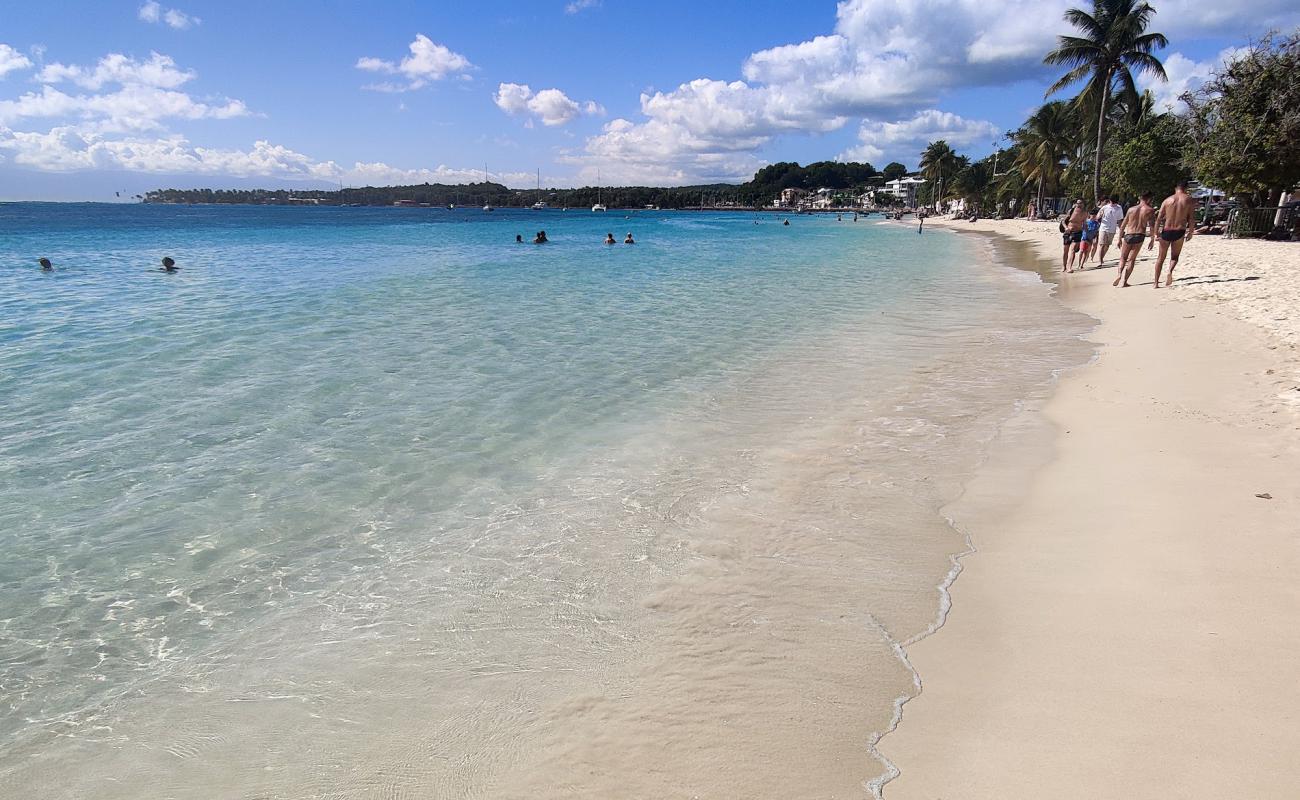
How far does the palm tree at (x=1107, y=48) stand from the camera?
37.2m

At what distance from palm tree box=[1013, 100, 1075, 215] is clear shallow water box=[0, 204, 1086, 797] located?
61.7 m

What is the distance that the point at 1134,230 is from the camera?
617 inches

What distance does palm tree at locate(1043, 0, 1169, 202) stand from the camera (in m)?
37.2

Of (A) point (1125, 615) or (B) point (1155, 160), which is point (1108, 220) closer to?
(B) point (1155, 160)

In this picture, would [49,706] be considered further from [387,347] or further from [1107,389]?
[1107,389]

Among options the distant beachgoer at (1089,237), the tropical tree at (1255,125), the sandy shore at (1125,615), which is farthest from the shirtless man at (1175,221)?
the tropical tree at (1255,125)

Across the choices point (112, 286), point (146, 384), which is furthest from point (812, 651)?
point (112, 286)

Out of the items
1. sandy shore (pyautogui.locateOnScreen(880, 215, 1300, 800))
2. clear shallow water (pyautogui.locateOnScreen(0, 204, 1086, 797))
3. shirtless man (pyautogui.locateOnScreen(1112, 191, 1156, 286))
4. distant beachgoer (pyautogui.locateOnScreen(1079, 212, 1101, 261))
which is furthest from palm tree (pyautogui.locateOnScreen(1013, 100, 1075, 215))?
sandy shore (pyautogui.locateOnScreen(880, 215, 1300, 800))

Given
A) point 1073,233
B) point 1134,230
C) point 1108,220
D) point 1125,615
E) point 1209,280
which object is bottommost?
point 1125,615

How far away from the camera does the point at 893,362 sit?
32.9 ft

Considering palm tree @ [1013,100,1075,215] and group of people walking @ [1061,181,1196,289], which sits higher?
palm tree @ [1013,100,1075,215]

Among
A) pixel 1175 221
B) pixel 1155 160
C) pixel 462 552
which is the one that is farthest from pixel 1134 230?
pixel 1155 160

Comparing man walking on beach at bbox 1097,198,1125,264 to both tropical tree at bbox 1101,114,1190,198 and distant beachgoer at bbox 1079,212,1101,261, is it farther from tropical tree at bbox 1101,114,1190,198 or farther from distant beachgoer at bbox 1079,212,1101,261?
tropical tree at bbox 1101,114,1190,198

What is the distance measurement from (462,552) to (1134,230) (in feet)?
56.9
